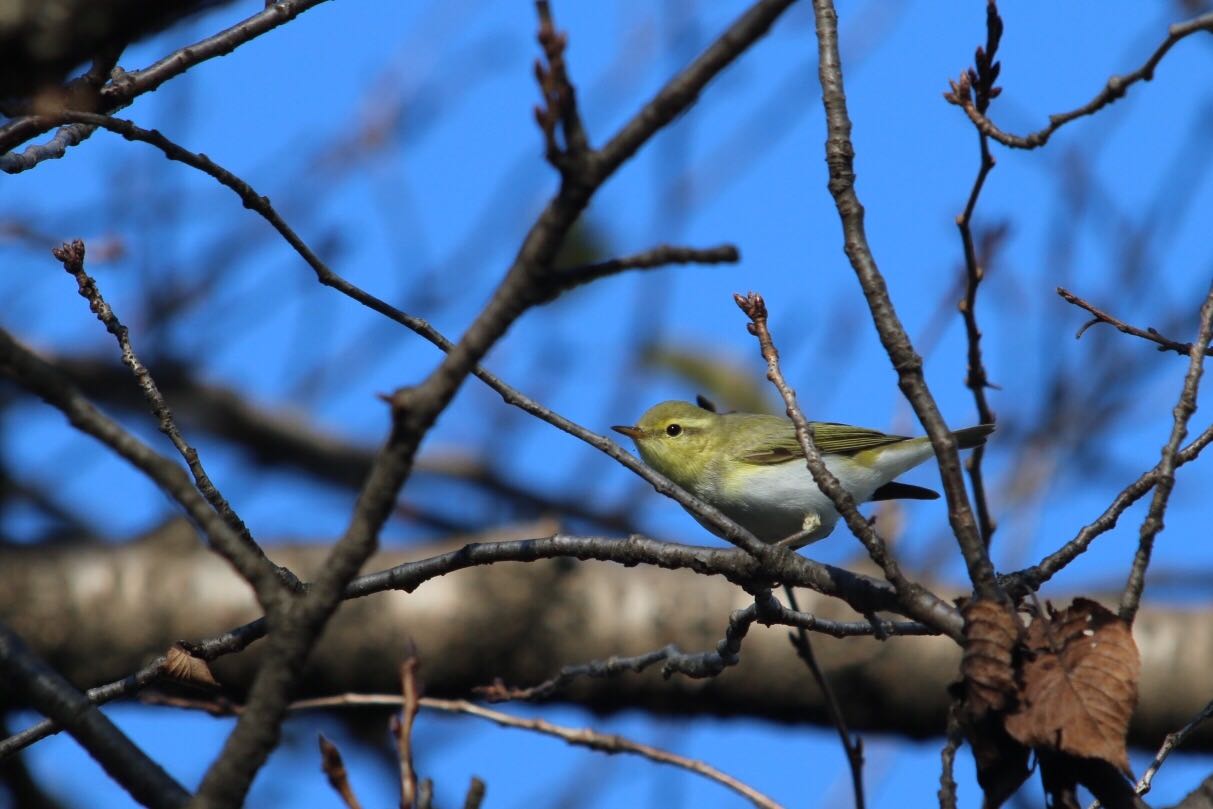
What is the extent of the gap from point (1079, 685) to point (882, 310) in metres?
0.75

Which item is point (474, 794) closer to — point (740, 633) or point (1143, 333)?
point (740, 633)

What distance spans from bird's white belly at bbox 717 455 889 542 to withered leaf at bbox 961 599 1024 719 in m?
2.76

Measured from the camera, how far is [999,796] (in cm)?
222

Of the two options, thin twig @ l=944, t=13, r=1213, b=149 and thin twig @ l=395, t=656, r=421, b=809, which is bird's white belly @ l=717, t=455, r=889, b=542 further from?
thin twig @ l=395, t=656, r=421, b=809

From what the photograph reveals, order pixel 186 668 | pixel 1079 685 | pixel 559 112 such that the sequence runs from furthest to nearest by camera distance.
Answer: pixel 186 668, pixel 1079 685, pixel 559 112

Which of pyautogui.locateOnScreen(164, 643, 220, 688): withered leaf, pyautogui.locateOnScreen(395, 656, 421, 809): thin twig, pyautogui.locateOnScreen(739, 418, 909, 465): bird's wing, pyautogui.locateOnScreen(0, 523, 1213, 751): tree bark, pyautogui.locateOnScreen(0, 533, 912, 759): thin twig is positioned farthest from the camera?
pyautogui.locateOnScreen(0, 523, 1213, 751): tree bark

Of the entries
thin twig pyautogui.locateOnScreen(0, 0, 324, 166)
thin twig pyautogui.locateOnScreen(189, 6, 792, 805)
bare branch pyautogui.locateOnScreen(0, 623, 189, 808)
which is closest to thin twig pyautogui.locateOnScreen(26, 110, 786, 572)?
thin twig pyautogui.locateOnScreen(0, 0, 324, 166)

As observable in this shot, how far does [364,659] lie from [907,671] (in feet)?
8.64

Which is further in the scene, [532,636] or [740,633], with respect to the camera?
[532,636]

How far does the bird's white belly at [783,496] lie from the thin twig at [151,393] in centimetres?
281

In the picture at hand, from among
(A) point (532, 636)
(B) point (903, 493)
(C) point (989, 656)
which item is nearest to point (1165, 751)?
(C) point (989, 656)

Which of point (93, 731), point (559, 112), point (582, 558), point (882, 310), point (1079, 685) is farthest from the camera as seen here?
point (582, 558)

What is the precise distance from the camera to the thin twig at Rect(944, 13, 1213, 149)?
228cm

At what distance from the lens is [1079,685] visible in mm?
2234
